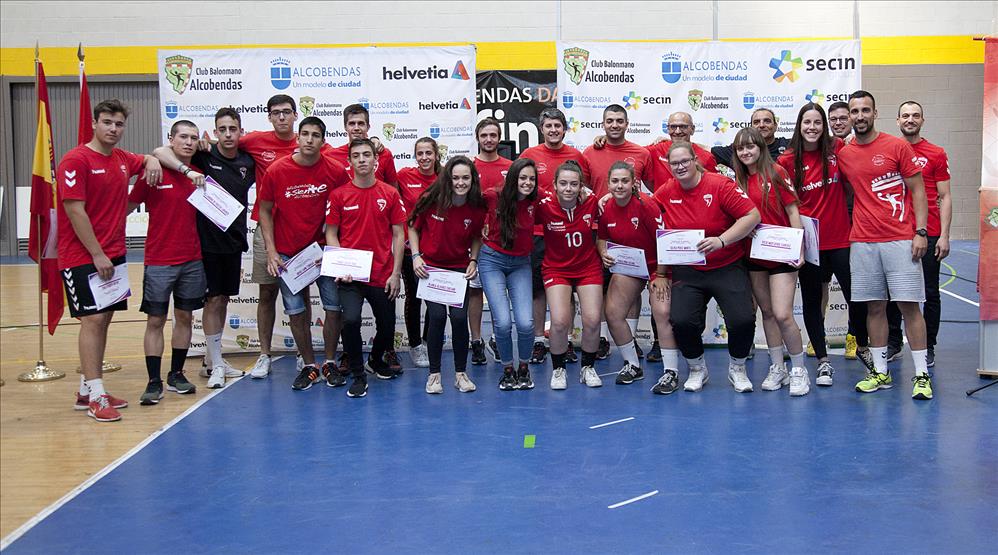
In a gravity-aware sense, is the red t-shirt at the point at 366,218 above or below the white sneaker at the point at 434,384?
above

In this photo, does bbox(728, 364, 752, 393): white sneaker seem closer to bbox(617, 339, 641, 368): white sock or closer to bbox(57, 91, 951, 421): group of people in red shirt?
bbox(57, 91, 951, 421): group of people in red shirt

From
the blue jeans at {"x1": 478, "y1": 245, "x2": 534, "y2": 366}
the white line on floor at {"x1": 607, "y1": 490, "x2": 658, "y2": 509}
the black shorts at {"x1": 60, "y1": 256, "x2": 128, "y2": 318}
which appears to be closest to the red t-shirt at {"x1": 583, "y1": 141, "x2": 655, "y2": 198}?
the blue jeans at {"x1": 478, "y1": 245, "x2": 534, "y2": 366}

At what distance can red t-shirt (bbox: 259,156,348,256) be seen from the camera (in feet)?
21.2

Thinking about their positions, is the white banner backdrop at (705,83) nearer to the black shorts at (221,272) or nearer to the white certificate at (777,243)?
the white certificate at (777,243)

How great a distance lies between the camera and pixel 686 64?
7941 millimetres

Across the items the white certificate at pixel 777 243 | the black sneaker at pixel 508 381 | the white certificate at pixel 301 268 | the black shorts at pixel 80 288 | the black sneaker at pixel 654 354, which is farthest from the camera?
the black sneaker at pixel 654 354

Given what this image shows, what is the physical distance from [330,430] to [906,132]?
4.63 meters

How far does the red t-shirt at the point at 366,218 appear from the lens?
6340mm

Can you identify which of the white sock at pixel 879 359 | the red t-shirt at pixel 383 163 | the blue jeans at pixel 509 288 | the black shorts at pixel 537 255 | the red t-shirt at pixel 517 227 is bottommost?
the white sock at pixel 879 359

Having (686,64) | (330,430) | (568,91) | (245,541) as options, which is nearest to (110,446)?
(330,430)

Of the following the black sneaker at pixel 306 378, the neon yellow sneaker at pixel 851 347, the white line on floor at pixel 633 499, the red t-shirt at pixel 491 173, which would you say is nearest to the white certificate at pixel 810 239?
the neon yellow sneaker at pixel 851 347

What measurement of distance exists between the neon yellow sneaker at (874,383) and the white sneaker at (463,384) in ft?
8.61

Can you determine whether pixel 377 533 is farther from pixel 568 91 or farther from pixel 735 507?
pixel 568 91

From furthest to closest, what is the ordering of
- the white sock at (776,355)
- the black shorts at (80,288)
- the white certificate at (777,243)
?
the white sock at (776,355) < the white certificate at (777,243) < the black shorts at (80,288)
